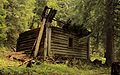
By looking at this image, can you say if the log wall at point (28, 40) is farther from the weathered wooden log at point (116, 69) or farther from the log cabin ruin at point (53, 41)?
the weathered wooden log at point (116, 69)

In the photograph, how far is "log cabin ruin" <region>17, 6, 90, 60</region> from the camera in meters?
21.3

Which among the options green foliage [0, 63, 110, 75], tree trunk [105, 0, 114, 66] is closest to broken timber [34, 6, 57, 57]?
green foliage [0, 63, 110, 75]

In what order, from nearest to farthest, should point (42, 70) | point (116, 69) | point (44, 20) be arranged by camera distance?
1. point (116, 69)
2. point (42, 70)
3. point (44, 20)

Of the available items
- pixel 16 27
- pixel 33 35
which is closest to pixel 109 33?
pixel 33 35

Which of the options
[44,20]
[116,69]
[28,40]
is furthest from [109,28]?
[116,69]

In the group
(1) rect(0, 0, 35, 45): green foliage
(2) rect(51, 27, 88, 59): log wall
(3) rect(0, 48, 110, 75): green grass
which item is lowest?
(3) rect(0, 48, 110, 75): green grass

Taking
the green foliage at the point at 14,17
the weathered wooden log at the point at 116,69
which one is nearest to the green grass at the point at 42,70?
the weathered wooden log at the point at 116,69

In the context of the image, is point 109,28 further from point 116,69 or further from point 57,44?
point 116,69

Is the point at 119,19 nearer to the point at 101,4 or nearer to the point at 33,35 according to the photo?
the point at 101,4

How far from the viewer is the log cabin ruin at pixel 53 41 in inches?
838

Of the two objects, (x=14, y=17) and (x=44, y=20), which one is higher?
(x=14, y=17)

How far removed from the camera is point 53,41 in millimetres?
22391

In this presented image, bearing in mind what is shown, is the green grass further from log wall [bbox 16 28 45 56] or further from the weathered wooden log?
the weathered wooden log

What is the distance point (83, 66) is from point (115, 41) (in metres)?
4.90
